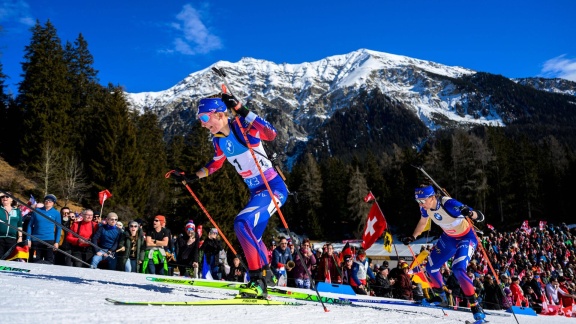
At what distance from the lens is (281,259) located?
10734mm

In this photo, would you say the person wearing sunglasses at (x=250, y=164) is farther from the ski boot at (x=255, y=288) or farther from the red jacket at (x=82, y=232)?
the red jacket at (x=82, y=232)

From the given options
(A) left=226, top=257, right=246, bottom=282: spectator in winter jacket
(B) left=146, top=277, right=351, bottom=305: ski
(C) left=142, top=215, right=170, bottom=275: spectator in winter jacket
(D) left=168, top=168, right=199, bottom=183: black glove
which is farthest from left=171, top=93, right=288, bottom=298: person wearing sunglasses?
(A) left=226, top=257, right=246, bottom=282: spectator in winter jacket

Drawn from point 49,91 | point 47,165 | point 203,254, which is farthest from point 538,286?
point 49,91

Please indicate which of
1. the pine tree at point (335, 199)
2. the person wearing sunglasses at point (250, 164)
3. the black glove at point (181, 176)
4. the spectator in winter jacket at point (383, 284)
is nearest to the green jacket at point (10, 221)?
the black glove at point (181, 176)

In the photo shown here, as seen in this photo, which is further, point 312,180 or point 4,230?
point 312,180

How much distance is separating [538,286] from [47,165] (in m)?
32.8

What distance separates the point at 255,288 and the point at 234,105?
225 centimetres

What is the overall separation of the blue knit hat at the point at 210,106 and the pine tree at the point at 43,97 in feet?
118

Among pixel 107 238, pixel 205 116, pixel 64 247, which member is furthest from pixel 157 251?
pixel 205 116

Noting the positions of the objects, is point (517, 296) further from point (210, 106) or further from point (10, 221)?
point (10, 221)

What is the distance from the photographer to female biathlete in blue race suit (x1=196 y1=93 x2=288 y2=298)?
5.25 meters

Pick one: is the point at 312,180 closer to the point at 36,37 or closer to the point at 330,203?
the point at 330,203

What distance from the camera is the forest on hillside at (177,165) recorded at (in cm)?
3719

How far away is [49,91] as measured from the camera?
41.2 metres
